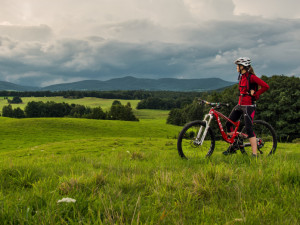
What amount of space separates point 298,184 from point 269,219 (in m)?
1.65

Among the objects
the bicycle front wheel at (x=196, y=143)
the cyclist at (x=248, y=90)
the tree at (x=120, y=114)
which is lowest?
the tree at (x=120, y=114)

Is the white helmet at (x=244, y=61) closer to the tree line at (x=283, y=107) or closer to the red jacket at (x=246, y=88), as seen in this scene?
the red jacket at (x=246, y=88)

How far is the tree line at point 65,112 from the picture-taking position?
104 metres

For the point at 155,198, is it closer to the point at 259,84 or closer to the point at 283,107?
the point at 259,84

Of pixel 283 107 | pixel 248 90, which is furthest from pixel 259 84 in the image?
pixel 283 107

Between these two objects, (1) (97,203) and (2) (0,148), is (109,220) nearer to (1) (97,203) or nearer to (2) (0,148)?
(1) (97,203)

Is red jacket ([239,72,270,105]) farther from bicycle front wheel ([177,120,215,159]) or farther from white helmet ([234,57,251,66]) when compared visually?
bicycle front wheel ([177,120,215,159])

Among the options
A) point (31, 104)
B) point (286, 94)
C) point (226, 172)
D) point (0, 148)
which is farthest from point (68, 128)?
point (31, 104)

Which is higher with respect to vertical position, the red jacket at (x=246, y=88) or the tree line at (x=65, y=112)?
the red jacket at (x=246, y=88)

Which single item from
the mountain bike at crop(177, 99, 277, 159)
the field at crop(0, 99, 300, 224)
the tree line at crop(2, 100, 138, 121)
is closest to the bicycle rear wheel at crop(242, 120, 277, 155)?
the mountain bike at crop(177, 99, 277, 159)

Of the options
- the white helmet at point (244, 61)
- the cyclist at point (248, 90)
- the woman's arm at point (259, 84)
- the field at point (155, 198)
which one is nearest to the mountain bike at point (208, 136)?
the cyclist at point (248, 90)

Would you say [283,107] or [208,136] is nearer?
[208,136]

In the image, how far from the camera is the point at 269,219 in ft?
7.70

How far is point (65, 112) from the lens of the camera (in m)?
132
